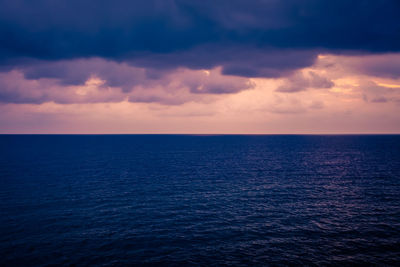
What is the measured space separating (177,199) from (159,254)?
980 inches

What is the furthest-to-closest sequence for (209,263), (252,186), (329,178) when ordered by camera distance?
(329,178) < (252,186) < (209,263)

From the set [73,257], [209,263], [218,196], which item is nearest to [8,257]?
[73,257]

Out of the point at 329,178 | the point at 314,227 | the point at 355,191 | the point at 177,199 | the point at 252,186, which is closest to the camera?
the point at 314,227

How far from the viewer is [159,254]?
34531 millimetres

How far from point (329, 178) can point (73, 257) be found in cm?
7808

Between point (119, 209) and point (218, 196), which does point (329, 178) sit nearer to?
point (218, 196)

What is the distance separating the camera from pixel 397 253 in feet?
111

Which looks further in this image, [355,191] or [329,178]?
[329,178]

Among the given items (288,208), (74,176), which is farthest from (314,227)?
(74,176)

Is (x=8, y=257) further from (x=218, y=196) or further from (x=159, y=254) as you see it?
(x=218, y=196)

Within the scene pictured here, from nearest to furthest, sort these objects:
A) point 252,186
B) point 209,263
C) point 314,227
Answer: point 209,263 < point 314,227 < point 252,186

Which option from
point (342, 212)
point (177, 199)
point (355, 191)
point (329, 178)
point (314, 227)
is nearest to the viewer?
point (314, 227)

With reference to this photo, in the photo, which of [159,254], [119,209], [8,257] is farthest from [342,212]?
[8,257]

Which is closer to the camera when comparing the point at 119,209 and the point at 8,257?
the point at 8,257
